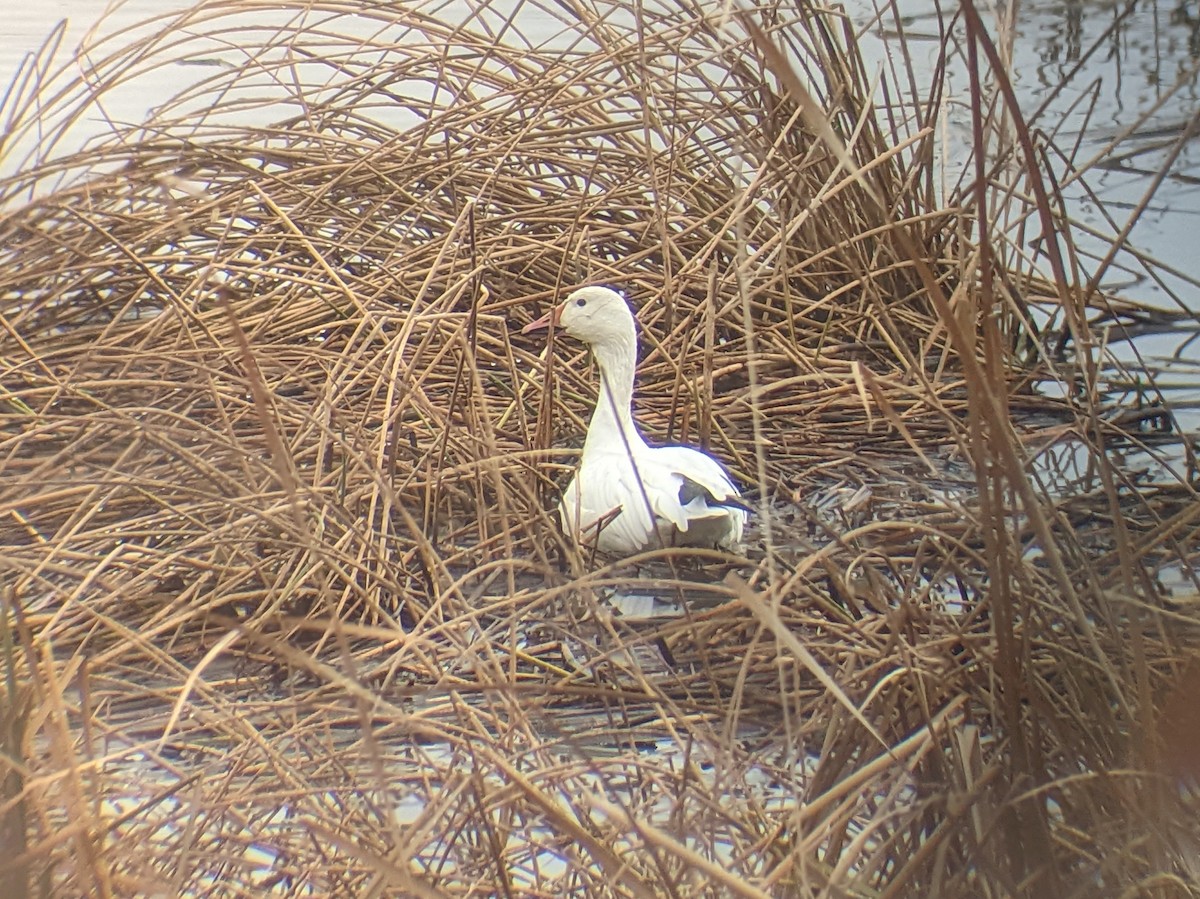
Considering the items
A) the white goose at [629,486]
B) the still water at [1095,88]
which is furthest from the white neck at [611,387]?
the still water at [1095,88]

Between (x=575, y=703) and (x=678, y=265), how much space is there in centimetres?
124

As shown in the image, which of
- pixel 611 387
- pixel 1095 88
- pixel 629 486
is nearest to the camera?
pixel 629 486

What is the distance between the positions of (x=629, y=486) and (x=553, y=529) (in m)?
0.80

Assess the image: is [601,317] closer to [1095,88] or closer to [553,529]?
[553,529]

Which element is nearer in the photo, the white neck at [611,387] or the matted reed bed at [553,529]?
the matted reed bed at [553,529]

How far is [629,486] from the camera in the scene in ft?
6.17

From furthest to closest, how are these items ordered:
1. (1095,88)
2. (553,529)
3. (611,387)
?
A: (1095,88) → (611,387) → (553,529)

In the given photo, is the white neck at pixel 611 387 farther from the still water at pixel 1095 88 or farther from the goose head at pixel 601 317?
the still water at pixel 1095 88

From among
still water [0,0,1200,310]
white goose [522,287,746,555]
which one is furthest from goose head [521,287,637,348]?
still water [0,0,1200,310]

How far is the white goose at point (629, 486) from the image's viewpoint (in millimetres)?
1839

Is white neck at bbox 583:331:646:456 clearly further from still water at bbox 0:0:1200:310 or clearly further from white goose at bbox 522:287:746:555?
still water at bbox 0:0:1200:310

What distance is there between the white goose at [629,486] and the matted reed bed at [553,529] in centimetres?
7

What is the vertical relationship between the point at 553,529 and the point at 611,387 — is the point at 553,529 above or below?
above

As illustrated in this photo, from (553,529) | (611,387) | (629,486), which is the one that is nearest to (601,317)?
(611,387)
